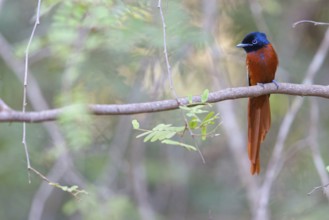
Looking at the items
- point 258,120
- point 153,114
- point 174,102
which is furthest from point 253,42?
point 174,102

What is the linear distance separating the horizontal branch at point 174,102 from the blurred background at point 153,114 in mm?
705

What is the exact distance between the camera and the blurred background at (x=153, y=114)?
14.4ft

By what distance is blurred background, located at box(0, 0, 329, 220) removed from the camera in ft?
14.4

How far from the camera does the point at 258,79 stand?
4109 mm

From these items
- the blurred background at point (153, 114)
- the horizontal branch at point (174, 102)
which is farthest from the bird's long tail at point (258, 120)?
the horizontal branch at point (174, 102)

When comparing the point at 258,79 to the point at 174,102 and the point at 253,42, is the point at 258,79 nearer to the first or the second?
the point at 253,42

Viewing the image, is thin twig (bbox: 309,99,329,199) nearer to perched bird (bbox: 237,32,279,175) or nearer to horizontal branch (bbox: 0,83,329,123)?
perched bird (bbox: 237,32,279,175)

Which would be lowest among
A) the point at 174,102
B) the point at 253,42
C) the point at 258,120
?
the point at 258,120

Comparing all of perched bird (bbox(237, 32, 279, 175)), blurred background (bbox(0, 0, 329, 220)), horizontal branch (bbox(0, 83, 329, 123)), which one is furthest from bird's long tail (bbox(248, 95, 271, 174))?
horizontal branch (bbox(0, 83, 329, 123))

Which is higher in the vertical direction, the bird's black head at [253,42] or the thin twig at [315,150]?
the bird's black head at [253,42]

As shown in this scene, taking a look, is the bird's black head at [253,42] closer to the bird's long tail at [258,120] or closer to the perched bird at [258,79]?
the perched bird at [258,79]

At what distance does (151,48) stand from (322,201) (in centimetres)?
152

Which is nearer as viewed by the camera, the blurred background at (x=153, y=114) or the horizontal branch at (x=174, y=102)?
the horizontal branch at (x=174, y=102)

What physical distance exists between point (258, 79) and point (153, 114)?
1.09 meters
